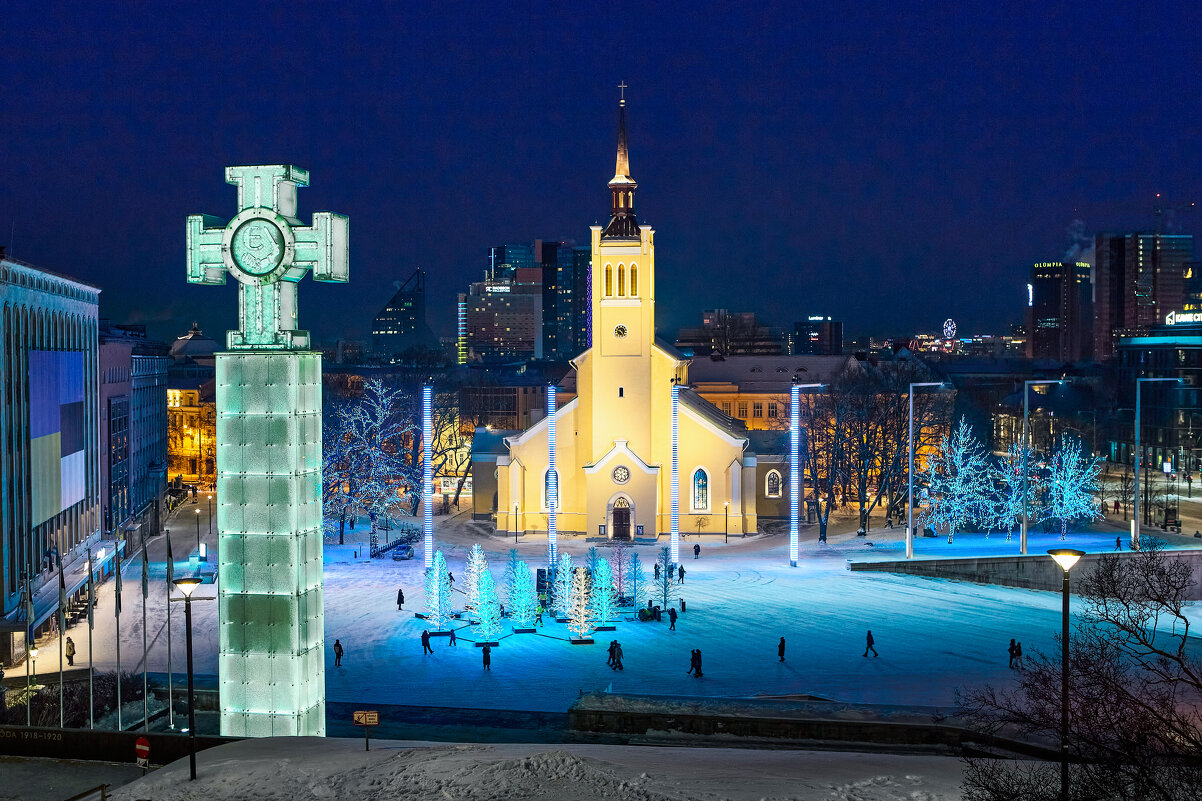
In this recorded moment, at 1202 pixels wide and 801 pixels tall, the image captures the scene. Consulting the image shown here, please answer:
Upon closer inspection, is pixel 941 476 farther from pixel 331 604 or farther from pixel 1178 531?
pixel 331 604

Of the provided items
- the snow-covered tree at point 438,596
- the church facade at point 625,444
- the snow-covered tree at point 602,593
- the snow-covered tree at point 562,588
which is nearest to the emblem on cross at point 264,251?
the snow-covered tree at point 438,596

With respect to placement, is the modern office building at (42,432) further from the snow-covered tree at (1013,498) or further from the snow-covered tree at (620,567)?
the snow-covered tree at (1013,498)

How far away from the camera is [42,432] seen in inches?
1768

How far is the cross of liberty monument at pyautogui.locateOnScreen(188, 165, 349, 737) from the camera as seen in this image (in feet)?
66.9

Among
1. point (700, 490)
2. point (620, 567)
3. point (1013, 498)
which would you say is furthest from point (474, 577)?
point (1013, 498)

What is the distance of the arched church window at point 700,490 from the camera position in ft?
201

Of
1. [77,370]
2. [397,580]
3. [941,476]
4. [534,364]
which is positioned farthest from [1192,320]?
[77,370]

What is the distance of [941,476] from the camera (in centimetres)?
6444

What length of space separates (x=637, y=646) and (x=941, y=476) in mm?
32775

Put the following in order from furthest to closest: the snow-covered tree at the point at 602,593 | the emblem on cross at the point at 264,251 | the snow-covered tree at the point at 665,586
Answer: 1. the snow-covered tree at the point at 665,586
2. the snow-covered tree at the point at 602,593
3. the emblem on cross at the point at 264,251

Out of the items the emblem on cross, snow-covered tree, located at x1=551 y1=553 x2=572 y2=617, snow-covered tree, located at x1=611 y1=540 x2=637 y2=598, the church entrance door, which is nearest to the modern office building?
snow-covered tree, located at x1=551 y1=553 x2=572 y2=617

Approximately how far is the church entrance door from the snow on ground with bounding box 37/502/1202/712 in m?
7.26

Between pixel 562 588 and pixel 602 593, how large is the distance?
5.19 ft

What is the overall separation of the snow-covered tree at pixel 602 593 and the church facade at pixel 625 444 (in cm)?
1883
